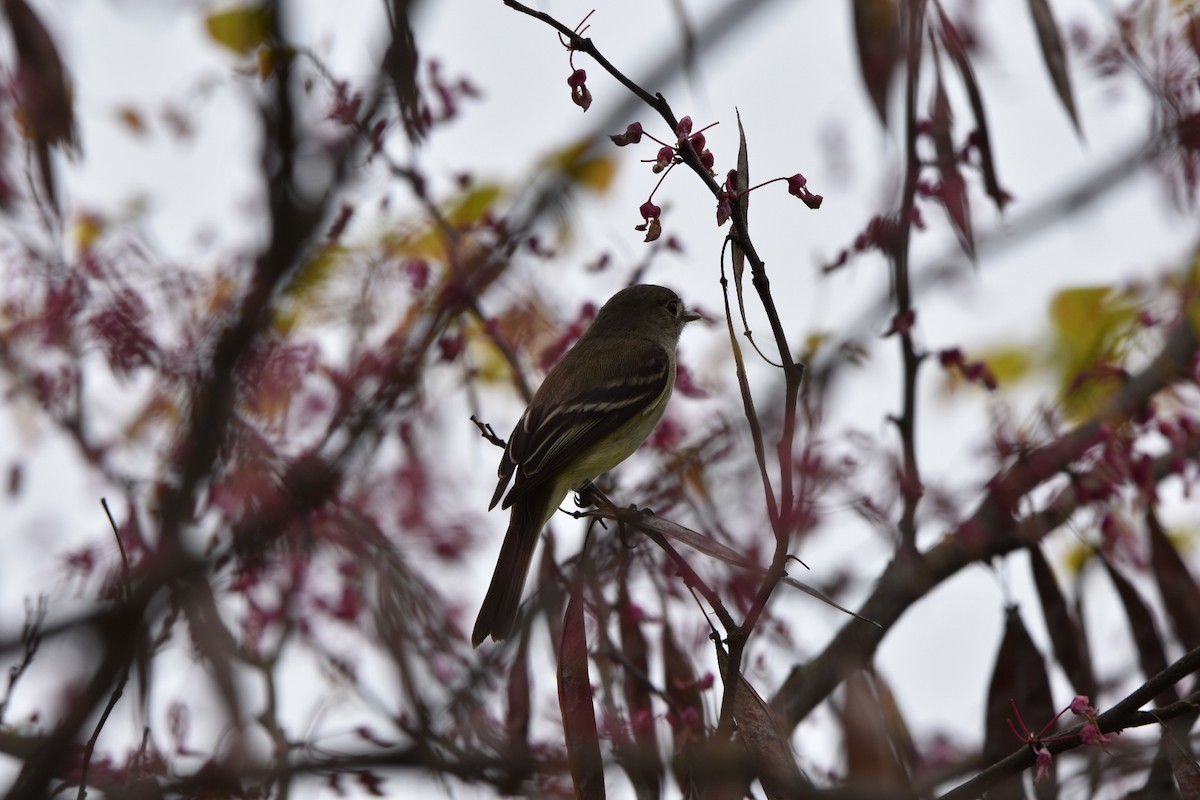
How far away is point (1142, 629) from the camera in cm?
362

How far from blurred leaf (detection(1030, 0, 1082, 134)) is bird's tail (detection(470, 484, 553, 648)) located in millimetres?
2149

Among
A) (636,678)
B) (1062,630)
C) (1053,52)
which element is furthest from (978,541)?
(1053,52)

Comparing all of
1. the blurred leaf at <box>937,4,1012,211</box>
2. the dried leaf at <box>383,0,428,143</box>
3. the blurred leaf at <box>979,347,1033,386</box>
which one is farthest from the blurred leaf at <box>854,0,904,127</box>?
the blurred leaf at <box>979,347,1033,386</box>

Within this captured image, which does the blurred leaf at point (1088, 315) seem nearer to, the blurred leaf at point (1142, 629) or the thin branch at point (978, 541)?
the thin branch at point (978, 541)

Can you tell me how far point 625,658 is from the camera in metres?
3.76

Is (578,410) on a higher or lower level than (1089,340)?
lower

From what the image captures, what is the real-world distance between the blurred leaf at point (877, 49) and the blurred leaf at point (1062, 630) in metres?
1.56

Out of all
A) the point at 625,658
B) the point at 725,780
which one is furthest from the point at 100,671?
the point at 625,658

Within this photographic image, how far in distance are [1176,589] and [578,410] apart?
2.12m

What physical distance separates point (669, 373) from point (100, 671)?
3.71 meters

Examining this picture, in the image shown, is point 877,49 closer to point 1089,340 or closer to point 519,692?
point 519,692

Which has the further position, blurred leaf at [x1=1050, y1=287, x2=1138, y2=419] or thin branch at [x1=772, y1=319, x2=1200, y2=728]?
blurred leaf at [x1=1050, y1=287, x2=1138, y2=419]

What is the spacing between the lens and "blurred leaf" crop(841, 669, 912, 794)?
3.34 metres

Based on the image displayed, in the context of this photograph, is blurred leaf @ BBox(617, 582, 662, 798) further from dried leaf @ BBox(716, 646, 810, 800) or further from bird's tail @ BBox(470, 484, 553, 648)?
dried leaf @ BBox(716, 646, 810, 800)
